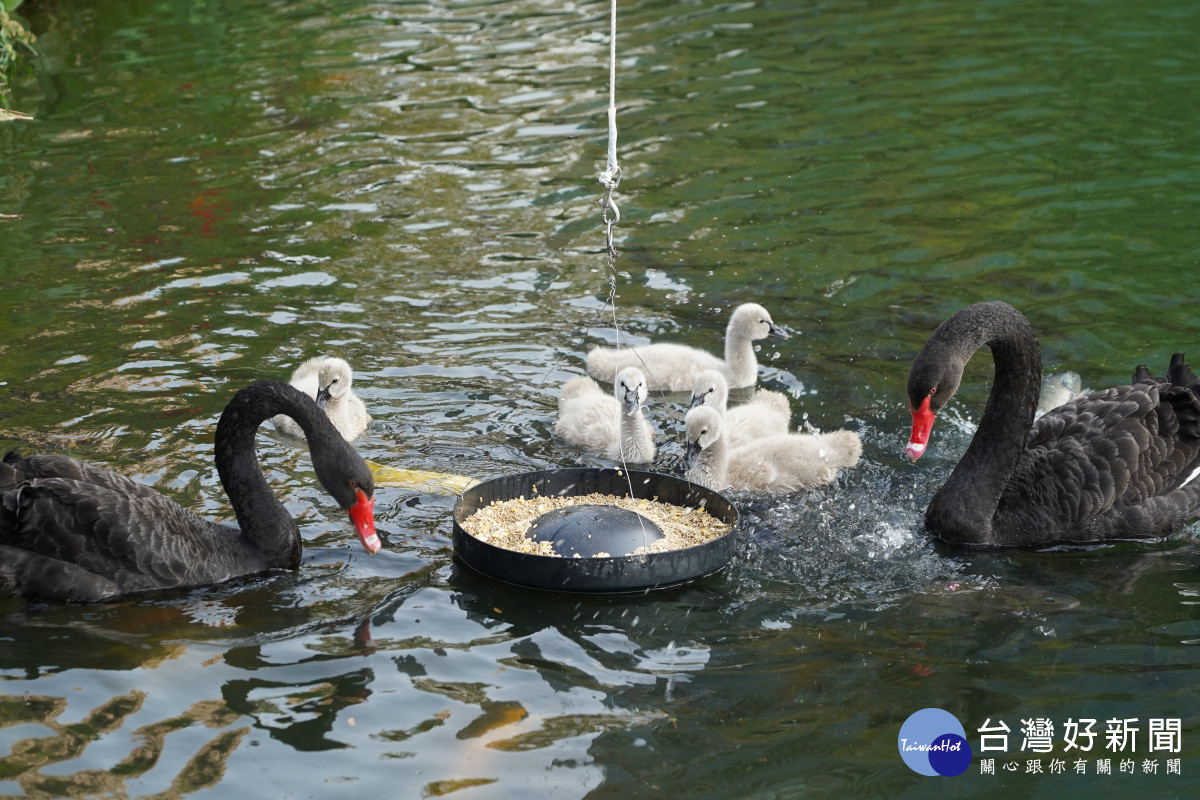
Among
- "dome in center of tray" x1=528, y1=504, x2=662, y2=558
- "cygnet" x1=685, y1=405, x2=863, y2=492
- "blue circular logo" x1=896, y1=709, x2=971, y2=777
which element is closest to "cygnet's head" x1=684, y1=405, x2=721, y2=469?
"cygnet" x1=685, y1=405, x2=863, y2=492

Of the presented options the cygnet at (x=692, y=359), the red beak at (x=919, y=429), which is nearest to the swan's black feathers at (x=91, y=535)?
the cygnet at (x=692, y=359)

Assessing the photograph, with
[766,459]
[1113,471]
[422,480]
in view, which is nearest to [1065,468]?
[1113,471]

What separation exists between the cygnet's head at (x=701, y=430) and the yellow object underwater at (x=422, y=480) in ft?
3.55

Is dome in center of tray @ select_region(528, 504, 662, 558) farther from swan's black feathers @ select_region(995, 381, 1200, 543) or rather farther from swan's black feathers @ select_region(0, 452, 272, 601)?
swan's black feathers @ select_region(995, 381, 1200, 543)

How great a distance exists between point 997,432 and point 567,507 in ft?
6.52

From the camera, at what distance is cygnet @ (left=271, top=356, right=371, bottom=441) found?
657 centimetres

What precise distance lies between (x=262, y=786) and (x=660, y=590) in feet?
6.18

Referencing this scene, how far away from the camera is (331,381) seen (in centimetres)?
657

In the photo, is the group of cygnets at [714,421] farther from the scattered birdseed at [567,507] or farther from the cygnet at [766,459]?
the scattered birdseed at [567,507]

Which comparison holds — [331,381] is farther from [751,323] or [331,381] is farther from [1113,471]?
[1113,471]

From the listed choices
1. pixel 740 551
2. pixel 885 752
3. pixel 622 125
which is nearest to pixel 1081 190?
pixel 622 125

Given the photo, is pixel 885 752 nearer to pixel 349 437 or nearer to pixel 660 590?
pixel 660 590

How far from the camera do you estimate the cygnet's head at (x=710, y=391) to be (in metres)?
6.71

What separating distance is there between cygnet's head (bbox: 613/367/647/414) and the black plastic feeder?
623 millimetres
